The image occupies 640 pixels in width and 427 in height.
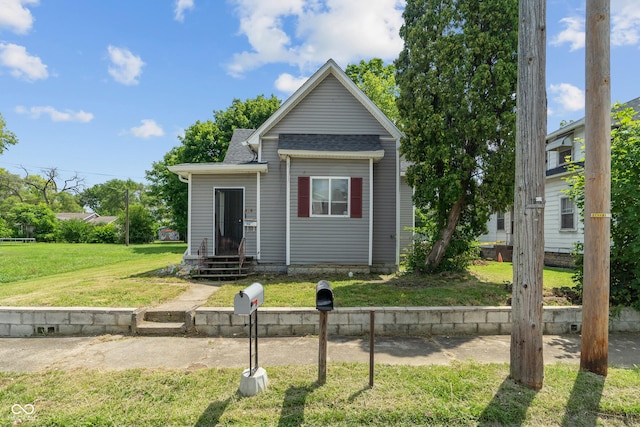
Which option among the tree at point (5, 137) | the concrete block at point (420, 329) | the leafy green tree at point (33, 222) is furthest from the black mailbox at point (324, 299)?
the tree at point (5, 137)

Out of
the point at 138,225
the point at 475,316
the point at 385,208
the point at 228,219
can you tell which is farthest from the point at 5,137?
the point at 475,316

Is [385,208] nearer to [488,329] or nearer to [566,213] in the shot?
[488,329]

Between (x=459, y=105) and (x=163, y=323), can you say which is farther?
(x=459, y=105)

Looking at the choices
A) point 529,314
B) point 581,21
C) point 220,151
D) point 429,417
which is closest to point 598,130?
point 581,21

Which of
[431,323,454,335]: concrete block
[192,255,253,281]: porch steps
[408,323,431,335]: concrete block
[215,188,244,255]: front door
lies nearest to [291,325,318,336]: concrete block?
[408,323,431,335]: concrete block

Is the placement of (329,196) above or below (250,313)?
above

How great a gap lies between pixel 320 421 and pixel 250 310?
1.08 meters

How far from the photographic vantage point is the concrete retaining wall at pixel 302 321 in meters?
4.90

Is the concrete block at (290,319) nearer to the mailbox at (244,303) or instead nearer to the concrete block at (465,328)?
the mailbox at (244,303)

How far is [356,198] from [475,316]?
16.9 ft

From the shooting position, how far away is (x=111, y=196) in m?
72.6

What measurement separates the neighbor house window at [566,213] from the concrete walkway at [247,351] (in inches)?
358

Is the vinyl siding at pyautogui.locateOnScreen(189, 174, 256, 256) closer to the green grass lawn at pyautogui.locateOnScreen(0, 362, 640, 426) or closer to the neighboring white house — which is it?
the green grass lawn at pyautogui.locateOnScreen(0, 362, 640, 426)

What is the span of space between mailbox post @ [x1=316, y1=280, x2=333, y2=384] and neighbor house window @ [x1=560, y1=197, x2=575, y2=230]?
13.0 m
